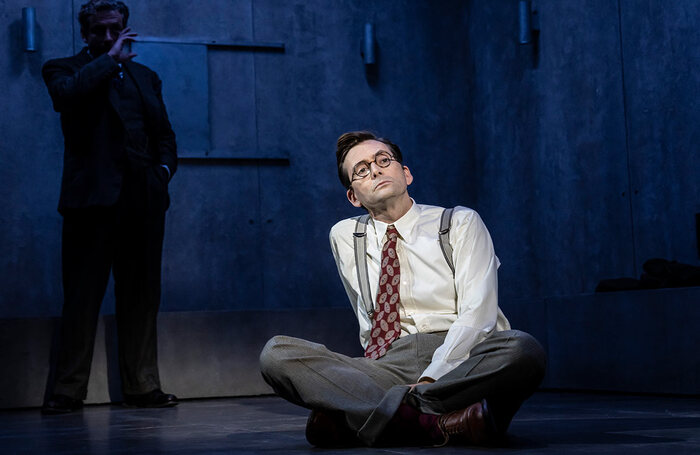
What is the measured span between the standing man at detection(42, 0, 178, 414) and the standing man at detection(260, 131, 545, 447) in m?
1.86

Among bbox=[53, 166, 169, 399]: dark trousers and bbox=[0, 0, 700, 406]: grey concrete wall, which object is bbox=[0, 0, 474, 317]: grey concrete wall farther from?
bbox=[53, 166, 169, 399]: dark trousers

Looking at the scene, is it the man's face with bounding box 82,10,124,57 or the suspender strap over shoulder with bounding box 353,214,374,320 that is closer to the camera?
the suspender strap over shoulder with bounding box 353,214,374,320

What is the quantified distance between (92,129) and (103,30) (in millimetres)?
437

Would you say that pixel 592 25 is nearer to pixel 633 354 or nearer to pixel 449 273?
pixel 633 354

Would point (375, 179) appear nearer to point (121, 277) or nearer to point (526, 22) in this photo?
point (121, 277)

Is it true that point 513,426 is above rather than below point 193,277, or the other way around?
below

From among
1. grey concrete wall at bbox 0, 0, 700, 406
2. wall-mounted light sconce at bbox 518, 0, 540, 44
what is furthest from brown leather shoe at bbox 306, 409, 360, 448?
wall-mounted light sconce at bbox 518, 0, 540, 44

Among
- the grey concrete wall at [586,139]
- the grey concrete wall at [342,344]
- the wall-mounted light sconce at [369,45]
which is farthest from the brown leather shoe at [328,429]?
the wall-mounted light sconce at [369,45]

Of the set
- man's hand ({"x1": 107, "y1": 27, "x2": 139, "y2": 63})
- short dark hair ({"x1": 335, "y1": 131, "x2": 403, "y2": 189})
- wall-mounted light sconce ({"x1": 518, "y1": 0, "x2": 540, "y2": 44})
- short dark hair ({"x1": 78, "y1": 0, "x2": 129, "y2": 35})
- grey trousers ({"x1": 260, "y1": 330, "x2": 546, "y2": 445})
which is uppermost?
wall-mounted light sconce ({"x1": 518, "y1": 0, "x2": 540, "y2": 44})

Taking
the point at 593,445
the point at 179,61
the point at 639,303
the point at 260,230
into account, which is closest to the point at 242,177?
the point at 260,230

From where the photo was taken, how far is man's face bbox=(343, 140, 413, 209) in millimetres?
2486

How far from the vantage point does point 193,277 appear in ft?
20.4

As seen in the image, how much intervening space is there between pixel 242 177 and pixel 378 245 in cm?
392

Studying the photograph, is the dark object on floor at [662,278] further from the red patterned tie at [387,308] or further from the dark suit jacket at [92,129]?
the dark suit jacket at [92,129]
